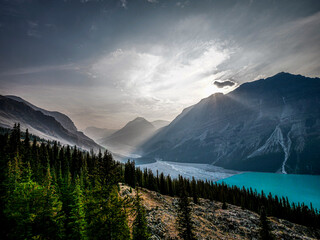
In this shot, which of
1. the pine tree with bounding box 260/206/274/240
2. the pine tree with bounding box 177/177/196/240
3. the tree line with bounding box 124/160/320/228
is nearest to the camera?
the pine tree with bounding box 260/206/274/240

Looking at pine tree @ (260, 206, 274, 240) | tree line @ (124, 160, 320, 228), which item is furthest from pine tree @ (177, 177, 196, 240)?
tree line @ (124, 160, 320, 228)

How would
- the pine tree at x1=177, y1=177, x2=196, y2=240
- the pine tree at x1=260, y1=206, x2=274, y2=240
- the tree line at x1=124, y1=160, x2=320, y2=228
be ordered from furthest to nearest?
the tree line at x1=124, y1=160, x2=320, y2=228, the pine tree at x1=177, y1=177, x2=196, y2=240, the pine tree at x1=260, y1=206, x2=274, y2=240

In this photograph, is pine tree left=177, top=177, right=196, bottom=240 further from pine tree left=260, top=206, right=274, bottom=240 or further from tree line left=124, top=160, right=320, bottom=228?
tree line left=124, top=160, right=320, bottom=228

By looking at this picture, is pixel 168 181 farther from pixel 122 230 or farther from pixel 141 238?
pixel 122 230

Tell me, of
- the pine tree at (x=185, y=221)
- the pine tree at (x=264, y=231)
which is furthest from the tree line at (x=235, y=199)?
the pine tree at (x=264, y=231)

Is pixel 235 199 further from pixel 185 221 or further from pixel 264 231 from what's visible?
pixel 185 221

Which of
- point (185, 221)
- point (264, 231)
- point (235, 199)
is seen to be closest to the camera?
point (264, 231)

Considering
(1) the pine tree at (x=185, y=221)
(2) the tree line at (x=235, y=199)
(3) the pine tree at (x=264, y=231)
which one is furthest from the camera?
(2) the tree line at (x=235, y=199)

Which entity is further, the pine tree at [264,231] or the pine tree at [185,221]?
the pine tree at [185,221]

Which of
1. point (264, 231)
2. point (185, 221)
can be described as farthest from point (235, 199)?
point (185, 221)

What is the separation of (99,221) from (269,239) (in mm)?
30022

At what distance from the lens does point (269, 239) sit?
1102 inches

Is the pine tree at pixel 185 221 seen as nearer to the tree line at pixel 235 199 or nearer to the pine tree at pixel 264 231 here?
the pine tree at pixel 264 231

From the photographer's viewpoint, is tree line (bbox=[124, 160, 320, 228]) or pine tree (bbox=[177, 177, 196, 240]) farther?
tree line (bbox=[124, 160, 320, 228])
